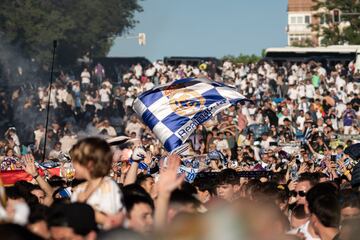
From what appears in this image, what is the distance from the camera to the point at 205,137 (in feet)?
90.5

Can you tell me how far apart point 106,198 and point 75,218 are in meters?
0.85

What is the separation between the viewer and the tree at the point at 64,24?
54.5 meters

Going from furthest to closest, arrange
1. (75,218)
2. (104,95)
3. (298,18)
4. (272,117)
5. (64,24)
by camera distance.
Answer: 1. (298,18)
2. (64,24)
3. (104,95)
4. (272,117)
5. (75,218)

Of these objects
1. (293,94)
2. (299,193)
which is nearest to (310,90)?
(293,94)

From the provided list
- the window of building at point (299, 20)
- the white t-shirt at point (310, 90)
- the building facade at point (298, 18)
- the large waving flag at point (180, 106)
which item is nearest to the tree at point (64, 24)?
the white t-shirt at point (310, 90)

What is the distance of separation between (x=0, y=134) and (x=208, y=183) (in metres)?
26.6

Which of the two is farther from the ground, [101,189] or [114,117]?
[101,189]

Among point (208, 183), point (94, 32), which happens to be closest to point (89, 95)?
point (94, 32)

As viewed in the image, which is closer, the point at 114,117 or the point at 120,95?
the point at 114,117

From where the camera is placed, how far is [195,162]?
17.4 metres

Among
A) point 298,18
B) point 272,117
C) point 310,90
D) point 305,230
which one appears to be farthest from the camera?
point 298,18

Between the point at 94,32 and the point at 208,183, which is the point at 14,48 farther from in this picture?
the point at 208,183

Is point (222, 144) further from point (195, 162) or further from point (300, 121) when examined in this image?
point (195, 162)

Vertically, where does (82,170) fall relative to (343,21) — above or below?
above
